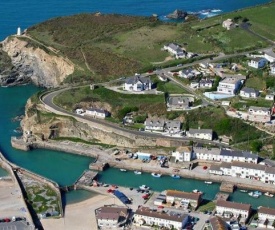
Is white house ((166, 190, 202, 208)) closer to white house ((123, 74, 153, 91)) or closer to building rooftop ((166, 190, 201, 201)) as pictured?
building rooftop ((166, 190, 201, 201))

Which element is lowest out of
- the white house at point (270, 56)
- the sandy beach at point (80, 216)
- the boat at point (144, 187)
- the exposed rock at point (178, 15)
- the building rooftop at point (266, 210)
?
the sandy beach at point (80, 216)

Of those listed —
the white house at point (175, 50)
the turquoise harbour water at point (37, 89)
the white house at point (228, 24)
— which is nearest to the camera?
the turquoise harbour water at point (37, 89)

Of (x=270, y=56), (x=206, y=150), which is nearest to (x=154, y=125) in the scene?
(x=206, y=150)

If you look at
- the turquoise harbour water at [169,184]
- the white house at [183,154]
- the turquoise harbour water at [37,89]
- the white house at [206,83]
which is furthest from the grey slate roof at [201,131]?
the white house at [206,83]

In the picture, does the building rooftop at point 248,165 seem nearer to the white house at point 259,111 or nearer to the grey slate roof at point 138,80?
the white house at point 259,111

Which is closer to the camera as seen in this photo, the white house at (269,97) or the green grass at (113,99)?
the white house at (269,97)

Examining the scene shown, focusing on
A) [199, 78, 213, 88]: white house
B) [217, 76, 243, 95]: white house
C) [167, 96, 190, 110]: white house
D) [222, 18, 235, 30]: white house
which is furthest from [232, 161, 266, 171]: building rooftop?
[222, 18, 235, 30]: white house

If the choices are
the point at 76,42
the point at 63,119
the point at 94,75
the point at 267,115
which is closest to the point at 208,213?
the point at 267,115

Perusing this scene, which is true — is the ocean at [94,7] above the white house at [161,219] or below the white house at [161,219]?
above

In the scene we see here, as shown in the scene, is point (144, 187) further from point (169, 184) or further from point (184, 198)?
point (184, 198)
